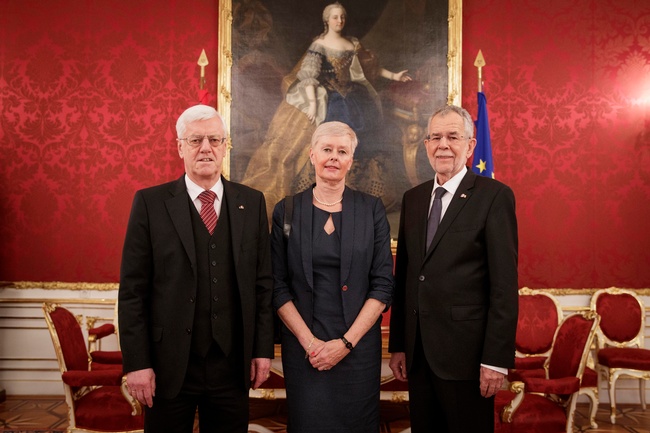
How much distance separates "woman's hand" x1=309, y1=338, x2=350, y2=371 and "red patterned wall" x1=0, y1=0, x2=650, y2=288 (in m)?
3.16

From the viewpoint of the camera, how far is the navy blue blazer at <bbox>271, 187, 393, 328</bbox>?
6.61 ft

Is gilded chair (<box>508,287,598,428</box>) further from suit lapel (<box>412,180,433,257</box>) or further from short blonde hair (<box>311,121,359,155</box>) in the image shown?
short blonde hair (<box>311,121,359,155</box>)

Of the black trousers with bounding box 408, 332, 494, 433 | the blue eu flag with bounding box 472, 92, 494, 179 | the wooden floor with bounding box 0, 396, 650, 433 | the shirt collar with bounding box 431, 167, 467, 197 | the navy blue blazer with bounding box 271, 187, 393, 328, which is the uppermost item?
the blue eu flag with bounding box 472, 92, 494, 179

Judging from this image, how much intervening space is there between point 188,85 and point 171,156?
67 centimetres

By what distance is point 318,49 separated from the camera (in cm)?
457

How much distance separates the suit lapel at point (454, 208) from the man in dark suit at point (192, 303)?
0.70 meters

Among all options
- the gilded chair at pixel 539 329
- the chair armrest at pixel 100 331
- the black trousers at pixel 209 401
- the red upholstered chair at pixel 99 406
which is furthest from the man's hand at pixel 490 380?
the chair armrest at pixel 100 331

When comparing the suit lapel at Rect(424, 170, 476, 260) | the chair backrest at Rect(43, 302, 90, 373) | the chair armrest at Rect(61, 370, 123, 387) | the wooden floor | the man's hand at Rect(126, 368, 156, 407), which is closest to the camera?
the man's hand at Rect(126, 368, 156, 407)

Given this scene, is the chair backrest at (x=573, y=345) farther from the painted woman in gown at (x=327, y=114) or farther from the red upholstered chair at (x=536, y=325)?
the painted woman in gown at (x=327, y=114)

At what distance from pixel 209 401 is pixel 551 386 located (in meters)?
1.66

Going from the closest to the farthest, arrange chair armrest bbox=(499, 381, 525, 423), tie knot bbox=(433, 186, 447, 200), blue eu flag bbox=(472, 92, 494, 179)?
tie knot bbox=(433, 186, 447, 200)
chair armrest bbox=(499, 381, 525, 423)
blue eu flag bbox=(472, 92, 494, 179)

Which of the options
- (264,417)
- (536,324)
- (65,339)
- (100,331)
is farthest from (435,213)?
(100,331)

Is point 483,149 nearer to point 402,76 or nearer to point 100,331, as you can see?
point 402,76

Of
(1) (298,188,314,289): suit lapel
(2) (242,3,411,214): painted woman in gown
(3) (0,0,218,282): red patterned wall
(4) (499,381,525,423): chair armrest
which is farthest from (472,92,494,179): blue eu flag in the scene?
(1) (298,188,314,289): suit lapel
